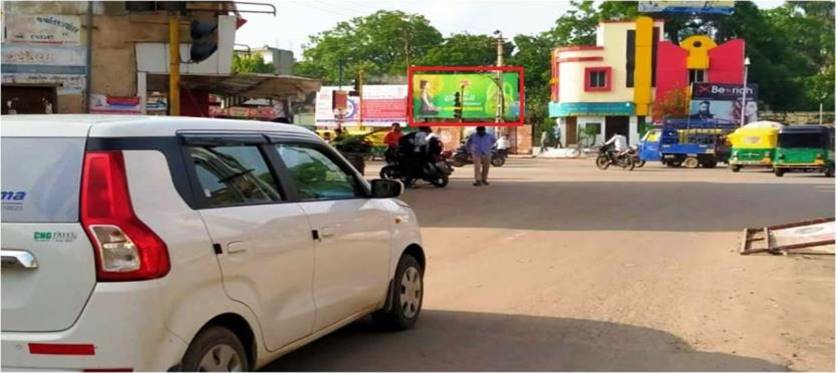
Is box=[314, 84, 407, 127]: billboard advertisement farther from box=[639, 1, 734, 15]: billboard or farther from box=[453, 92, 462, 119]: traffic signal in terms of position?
box=[639, 1, 734, 15]: billboard

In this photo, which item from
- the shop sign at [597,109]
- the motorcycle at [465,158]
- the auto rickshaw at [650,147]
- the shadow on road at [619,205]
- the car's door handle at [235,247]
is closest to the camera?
the car's door handle at [235,247]

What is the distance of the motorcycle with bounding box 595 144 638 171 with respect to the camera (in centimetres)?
3216

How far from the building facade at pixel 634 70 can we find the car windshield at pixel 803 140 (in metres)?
26.4

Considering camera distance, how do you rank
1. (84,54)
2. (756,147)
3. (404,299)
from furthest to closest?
1. (756,147)
2. (84,54)
3. (404,299)

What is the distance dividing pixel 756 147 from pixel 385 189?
91.9 ft

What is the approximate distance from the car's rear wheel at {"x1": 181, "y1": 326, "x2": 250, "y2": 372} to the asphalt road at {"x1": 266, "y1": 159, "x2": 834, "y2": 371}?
3.70ft

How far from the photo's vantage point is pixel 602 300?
7.62 m

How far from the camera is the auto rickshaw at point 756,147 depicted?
102 feet

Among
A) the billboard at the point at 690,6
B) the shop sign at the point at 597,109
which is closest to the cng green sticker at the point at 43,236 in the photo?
the shop sign at the point at 597,109

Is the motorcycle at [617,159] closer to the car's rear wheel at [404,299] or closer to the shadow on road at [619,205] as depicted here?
the shadow on road at [619,205]

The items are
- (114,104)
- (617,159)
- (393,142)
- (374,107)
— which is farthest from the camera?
(374,107)

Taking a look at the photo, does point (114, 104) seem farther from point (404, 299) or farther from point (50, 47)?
point (404, 299)

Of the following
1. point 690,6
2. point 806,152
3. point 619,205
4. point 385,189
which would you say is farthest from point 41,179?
point 690,6

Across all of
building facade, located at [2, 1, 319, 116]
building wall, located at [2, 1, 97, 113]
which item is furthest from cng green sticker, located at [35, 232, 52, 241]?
building wall, located at [2, 1, 97, 113]
